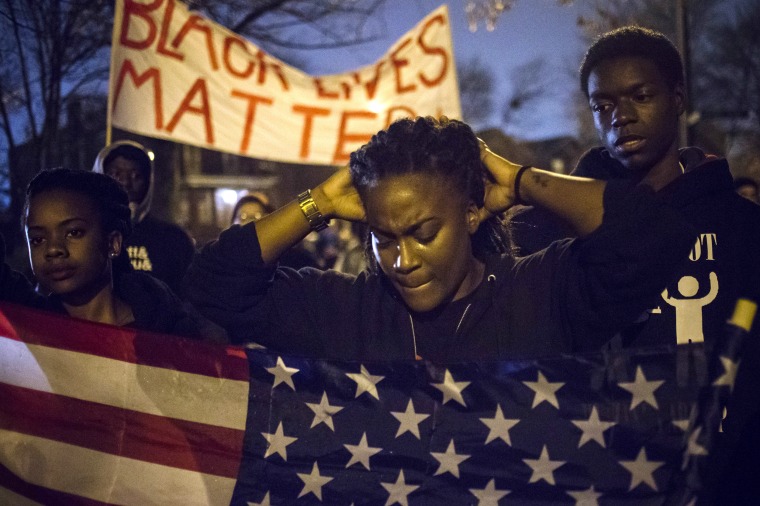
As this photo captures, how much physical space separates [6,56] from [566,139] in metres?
56.3

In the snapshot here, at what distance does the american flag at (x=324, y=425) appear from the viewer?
7.17 feet

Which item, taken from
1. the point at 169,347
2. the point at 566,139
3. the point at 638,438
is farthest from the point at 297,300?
the point at 566,139

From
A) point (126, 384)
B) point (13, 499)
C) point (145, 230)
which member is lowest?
point (13, 499)

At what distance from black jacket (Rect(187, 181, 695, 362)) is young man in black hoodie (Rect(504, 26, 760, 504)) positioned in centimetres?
21

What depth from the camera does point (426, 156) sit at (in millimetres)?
2418

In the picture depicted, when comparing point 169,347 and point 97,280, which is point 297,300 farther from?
Answer: point 97,280

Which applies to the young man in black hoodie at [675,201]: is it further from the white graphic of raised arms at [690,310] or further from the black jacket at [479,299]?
the black jacket at [479,299]

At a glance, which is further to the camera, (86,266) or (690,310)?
(86,266)

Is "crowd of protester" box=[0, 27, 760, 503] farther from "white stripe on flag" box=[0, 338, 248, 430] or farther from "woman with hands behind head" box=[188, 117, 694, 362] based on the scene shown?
"white stripe on flag" box=[0, 338, 248, 430]

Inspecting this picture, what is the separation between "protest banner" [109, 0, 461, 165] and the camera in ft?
19.5

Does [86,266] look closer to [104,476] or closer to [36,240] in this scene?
[36,240]

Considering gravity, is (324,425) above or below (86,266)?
below

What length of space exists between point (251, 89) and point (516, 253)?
4.06m

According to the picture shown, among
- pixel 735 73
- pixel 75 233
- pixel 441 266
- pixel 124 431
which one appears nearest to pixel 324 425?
pixel 441 266
